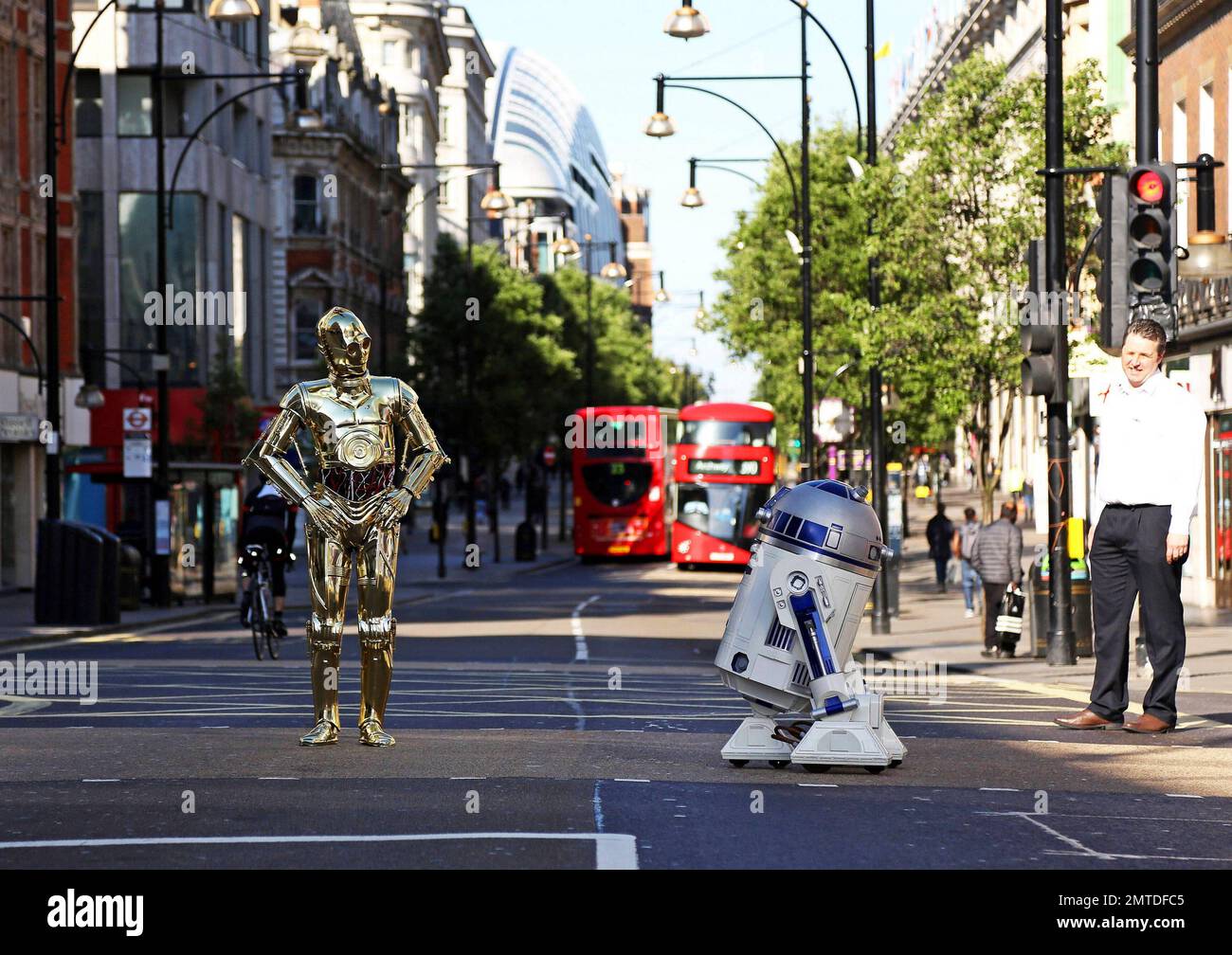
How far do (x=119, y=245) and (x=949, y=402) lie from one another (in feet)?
107

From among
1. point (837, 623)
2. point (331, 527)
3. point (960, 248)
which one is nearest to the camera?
point (837, 623)

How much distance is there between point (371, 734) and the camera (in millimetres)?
10984

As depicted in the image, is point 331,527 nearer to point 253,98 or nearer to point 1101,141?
point 1101,141

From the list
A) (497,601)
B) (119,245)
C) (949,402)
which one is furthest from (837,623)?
(119,245)

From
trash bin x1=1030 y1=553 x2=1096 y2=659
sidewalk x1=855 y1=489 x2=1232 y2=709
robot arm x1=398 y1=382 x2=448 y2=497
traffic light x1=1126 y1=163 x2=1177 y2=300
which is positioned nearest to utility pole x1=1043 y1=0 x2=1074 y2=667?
trash bin x1=1030 y1=553 x2=1096 y2=659

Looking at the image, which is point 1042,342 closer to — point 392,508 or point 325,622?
point 392,508

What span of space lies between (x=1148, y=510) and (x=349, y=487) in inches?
157

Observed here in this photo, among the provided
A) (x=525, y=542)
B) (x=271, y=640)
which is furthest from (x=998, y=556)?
(x=525, y=542)

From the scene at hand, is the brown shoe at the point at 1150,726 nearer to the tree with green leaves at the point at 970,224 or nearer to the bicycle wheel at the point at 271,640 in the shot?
the bicycle wheel at the point at 271,640

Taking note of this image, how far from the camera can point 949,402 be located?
32938 millimetres

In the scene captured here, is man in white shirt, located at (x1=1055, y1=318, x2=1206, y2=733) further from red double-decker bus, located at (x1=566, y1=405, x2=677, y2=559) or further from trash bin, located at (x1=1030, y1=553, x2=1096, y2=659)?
red double-decker bus, located at (x1=566, y1=405, x2=677, y2=559)

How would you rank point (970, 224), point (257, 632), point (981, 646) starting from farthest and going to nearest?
point (970, 224) → point (981, 646) → point (257, 632)

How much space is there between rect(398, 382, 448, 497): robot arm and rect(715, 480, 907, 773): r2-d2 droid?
1.84 m

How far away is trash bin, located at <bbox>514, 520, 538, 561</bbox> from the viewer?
61.1 metres
